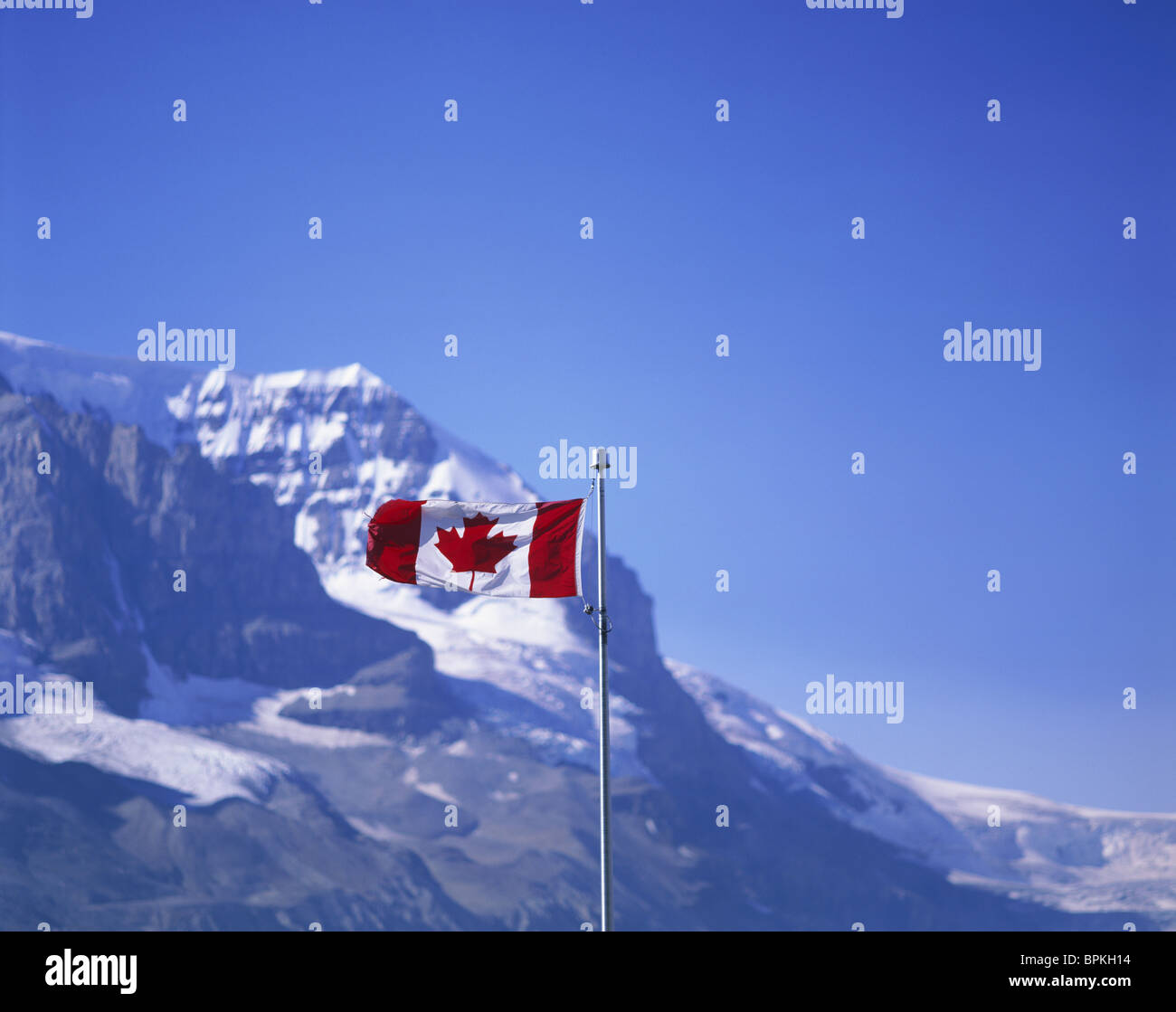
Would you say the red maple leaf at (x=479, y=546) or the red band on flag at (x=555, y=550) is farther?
the red maple leaf at (x=479, y=546)

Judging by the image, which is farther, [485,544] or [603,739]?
[485,544]

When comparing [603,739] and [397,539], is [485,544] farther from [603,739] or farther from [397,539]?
[603,739]

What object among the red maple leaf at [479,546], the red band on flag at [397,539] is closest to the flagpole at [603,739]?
the red maple leaf at [479,546]

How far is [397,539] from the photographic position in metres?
34.1

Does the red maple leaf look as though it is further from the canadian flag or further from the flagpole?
the flagpole

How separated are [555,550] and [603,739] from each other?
4.79 metres

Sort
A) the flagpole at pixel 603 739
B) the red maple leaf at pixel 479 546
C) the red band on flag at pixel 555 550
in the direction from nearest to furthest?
the flagpole at pixel 603 739 < the red band on flag at pixel 555 550 < the red maple leaf at pixel 479 546

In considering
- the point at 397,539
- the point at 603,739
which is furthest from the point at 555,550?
the point at 603,739

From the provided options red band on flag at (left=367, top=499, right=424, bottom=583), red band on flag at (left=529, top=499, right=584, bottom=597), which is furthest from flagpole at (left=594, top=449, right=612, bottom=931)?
red band on flag at (left=367, top=499, right=424, bottom=583)

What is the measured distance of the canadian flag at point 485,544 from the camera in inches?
1314

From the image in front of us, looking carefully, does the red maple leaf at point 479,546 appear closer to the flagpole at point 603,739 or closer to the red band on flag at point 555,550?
the red band on flag at point 555,550

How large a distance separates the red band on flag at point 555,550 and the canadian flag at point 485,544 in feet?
0.06
